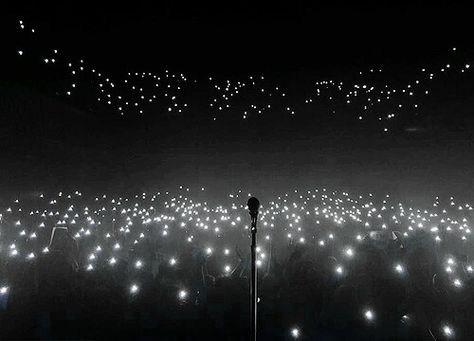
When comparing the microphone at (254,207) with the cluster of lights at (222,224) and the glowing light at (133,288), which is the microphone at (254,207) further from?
the glowing light at (133,288)

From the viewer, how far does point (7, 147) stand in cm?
1678

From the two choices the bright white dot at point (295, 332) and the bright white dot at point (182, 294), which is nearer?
the bright white dot at point (295, 332)

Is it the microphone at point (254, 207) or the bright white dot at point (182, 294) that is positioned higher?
the microphone at point (254, 207)

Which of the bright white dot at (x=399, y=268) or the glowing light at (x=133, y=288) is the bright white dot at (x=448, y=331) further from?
the glowing light at (x=133, y=288)

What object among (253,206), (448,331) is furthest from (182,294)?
(448,331)

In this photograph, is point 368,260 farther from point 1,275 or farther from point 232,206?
point 232,206

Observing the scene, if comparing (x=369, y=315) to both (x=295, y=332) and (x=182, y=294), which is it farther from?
(x=182, y=294)

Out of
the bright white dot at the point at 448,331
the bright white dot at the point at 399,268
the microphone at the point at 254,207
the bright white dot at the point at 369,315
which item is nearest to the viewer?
the microphone at the point at 254,207

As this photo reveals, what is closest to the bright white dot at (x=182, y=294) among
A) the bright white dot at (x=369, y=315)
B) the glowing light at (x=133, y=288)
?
the glowing light at (x=133, y=288)

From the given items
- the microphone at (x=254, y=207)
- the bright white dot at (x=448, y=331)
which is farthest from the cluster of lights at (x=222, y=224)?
the microphone at (x=254, y=207)

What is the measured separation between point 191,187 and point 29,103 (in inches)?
585

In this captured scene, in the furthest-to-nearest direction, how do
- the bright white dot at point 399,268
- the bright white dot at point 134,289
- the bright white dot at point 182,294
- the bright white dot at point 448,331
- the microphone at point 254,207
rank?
the bright white dot at point 399,268 → the bright white dot at point 134,289 → the bright white dot at point 182,294 → the bright white dot at point 448,331 → the microphone at point 254,207

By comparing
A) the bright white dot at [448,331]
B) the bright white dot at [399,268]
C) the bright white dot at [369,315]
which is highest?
the bright white dot at [399,268]

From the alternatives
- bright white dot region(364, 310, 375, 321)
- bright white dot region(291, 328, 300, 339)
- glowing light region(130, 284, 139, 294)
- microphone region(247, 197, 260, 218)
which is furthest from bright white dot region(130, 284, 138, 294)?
bright white dot region(364, 310, 375, 321)
